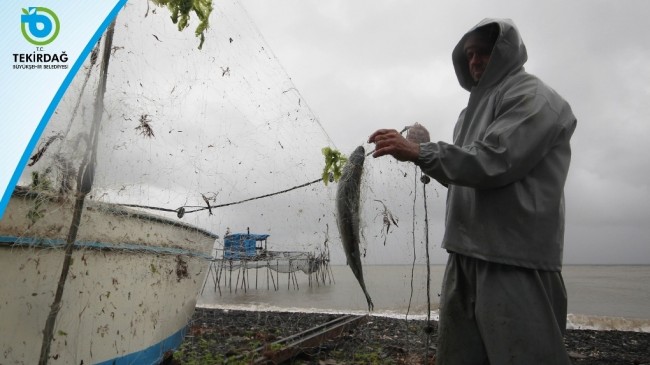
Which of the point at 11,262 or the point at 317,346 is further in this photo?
the point at 317,346

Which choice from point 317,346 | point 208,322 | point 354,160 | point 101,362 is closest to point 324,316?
point 208,322

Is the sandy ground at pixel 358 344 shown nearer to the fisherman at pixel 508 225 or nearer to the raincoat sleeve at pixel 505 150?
the fisherman at pixel 508 225

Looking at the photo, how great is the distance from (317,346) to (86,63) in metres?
5.99

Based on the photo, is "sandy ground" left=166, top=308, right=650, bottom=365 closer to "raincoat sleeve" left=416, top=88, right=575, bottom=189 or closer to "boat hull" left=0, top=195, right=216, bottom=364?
"boat hull" left=0, top=195, right=216, bottom=364

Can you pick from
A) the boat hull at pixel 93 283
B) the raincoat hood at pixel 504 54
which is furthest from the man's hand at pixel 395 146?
the boat hull at pixel 93 283

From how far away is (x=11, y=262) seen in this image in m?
3.59

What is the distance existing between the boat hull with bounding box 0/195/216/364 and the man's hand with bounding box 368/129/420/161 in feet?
10.1

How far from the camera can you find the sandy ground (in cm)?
653

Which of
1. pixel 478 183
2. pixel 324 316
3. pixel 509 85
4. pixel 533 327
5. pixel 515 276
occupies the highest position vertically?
pixel 509 85

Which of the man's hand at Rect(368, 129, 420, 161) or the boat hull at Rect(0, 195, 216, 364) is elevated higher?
the man's hand at Rect(368, 129, 420, 161)

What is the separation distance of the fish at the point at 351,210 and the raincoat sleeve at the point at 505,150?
4.35 feet

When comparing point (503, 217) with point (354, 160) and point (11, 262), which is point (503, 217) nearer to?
point (354, 160)

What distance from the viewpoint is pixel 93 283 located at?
14.2 ft

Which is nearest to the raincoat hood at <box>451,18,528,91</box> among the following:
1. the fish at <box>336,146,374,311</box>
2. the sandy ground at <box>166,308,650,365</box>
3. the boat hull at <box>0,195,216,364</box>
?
the fish at <box>336,146,374,311</box>
